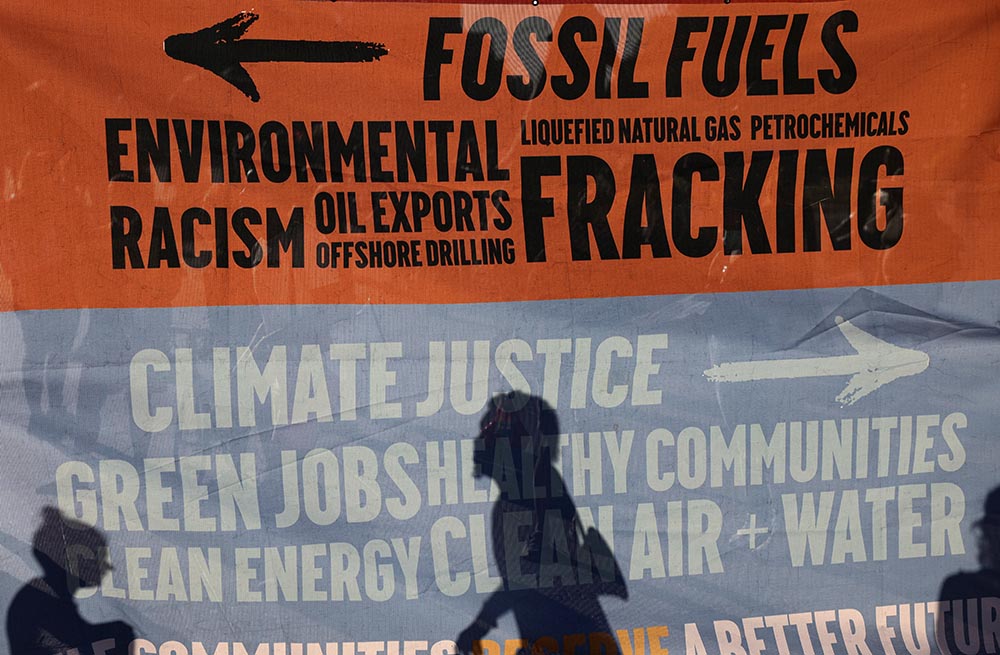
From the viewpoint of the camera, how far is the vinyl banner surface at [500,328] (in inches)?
92.7

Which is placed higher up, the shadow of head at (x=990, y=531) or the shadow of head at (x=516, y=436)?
the shadow of head at (x=516, y=436)

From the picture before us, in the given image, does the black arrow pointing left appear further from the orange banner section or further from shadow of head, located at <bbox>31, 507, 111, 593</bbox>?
shadow of head, located at <bbox>31, 507, 111, 593</bbox>

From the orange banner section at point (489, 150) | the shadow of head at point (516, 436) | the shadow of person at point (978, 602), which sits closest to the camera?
the orange banner section at point (489, 150)

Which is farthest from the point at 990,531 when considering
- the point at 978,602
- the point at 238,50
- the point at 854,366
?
the point at 238,50

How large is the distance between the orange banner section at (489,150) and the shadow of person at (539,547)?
0.39 metres

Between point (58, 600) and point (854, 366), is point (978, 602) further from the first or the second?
point (58, 600)

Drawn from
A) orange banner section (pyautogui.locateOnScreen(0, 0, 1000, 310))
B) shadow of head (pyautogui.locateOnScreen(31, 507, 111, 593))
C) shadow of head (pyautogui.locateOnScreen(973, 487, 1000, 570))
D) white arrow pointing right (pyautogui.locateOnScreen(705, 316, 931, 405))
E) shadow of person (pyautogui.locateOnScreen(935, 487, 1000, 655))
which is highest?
orange banner section (pyautogui.locateOnScreen(0, 0, 1000, 310))

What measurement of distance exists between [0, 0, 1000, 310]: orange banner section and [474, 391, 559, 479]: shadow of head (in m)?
0.31

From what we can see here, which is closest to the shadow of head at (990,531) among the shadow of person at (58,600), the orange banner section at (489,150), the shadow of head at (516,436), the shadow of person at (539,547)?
the orange banner section at (489,150)

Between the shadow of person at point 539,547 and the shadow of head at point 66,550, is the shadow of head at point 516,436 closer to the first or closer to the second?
the shadow of person at point 539,547

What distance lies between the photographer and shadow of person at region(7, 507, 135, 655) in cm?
237

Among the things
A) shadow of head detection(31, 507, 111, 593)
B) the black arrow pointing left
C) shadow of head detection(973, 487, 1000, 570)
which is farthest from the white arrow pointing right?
shadow of head detection(31, 507, 111, 593)

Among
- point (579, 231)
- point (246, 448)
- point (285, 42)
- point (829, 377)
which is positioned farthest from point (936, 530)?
point (285, 42)

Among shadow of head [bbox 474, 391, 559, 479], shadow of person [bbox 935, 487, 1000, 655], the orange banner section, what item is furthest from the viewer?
shadow of person [bbox 935, 487, 1000, 655]
